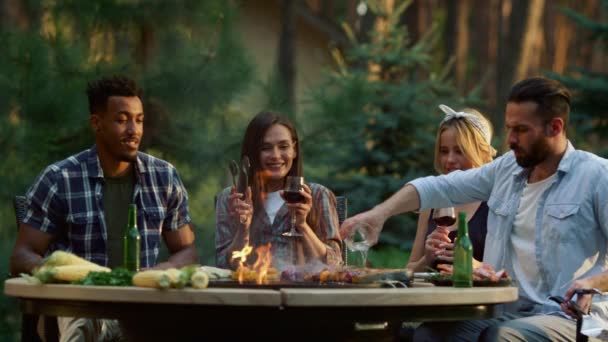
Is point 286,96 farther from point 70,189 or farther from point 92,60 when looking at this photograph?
point 70,189

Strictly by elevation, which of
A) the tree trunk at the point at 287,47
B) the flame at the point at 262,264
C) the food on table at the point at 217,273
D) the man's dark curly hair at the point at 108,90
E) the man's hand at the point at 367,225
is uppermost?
the tree trunk at the point at 287,47

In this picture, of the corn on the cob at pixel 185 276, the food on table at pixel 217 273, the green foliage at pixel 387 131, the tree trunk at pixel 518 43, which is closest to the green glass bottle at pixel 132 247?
the food on table at pixel 217 273

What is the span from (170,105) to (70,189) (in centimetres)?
430

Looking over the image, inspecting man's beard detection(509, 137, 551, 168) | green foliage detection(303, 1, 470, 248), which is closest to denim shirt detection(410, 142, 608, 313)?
man's beard detection(509, 137, 551, 168)

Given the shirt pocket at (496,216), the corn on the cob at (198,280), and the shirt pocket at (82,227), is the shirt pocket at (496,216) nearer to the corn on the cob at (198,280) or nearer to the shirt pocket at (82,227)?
the corn on the cob at (198,280)

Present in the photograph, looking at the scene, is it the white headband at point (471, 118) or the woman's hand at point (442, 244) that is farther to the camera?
the white headband at point (471, 118)

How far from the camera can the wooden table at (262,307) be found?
3639 mm

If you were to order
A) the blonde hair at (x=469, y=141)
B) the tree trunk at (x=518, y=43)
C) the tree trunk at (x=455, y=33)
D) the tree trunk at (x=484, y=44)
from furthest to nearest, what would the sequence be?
1. the tree trunk at (x=484, y=44)
2. the tree trunk at (x=455, y=33)
3. the tree trunk at (x=518, y=43)
4. the blonde hair at (x=469, y=141)

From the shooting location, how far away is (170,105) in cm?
948

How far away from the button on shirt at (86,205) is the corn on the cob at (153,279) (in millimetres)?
1468

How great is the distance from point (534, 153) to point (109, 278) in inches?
73.4

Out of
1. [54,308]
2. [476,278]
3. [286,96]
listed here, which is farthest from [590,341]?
[286,96]

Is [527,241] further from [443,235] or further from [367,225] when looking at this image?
[367,225]

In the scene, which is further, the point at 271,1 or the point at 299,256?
the point at 271,1
